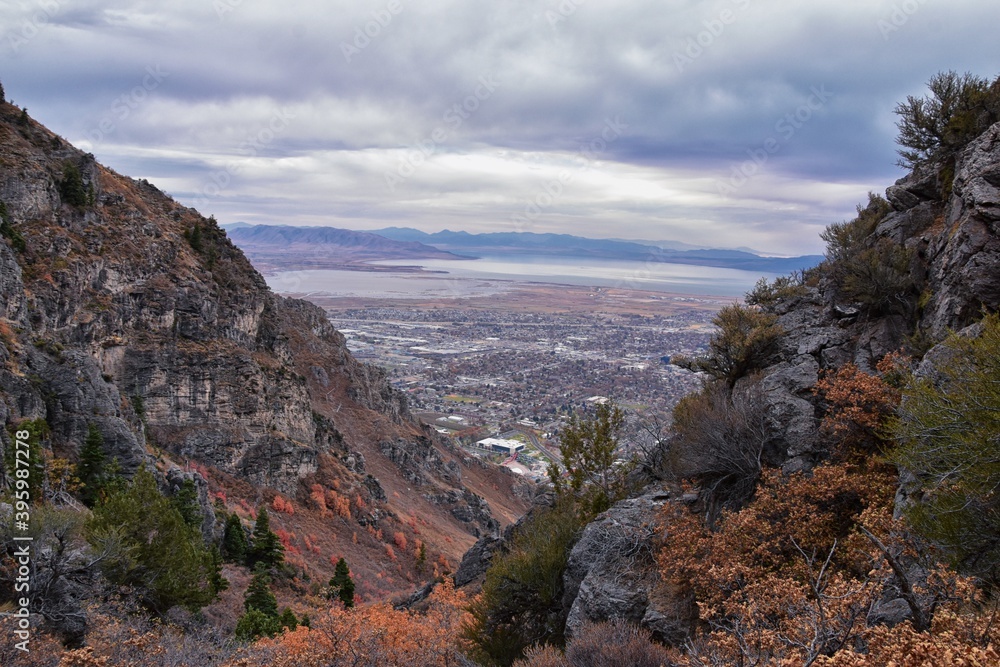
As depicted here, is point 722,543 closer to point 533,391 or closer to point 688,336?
point 533,391

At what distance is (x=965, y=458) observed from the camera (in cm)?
786

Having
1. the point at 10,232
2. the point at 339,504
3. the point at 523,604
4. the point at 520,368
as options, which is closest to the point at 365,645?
the point at 523,604

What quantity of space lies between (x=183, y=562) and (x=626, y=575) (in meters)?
12.9

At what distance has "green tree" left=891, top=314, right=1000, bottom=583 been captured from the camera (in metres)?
7.45

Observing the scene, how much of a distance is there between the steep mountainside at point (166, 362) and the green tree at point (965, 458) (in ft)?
77.4

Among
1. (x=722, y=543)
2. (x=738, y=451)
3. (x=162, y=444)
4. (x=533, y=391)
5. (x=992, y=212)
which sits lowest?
(x=533, y=391)

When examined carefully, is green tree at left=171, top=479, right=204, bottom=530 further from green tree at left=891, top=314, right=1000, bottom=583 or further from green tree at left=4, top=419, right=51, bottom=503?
green tree at left=891, top=314, right=1000, bottom=583

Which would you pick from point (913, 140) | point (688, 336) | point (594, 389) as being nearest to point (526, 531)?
point (913, 140)

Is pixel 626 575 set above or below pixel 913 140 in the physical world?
below

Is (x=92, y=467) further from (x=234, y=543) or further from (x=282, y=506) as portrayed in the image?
(x=282, y=506)

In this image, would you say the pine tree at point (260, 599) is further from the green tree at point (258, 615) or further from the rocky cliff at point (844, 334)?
the rocky cliff at point (844, 334)

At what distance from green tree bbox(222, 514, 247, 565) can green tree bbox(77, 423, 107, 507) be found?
8.51m

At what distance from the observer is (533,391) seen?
371ft

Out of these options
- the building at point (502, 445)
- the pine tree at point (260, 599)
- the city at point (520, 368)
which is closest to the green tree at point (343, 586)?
the pine tree at point (260, 599)
